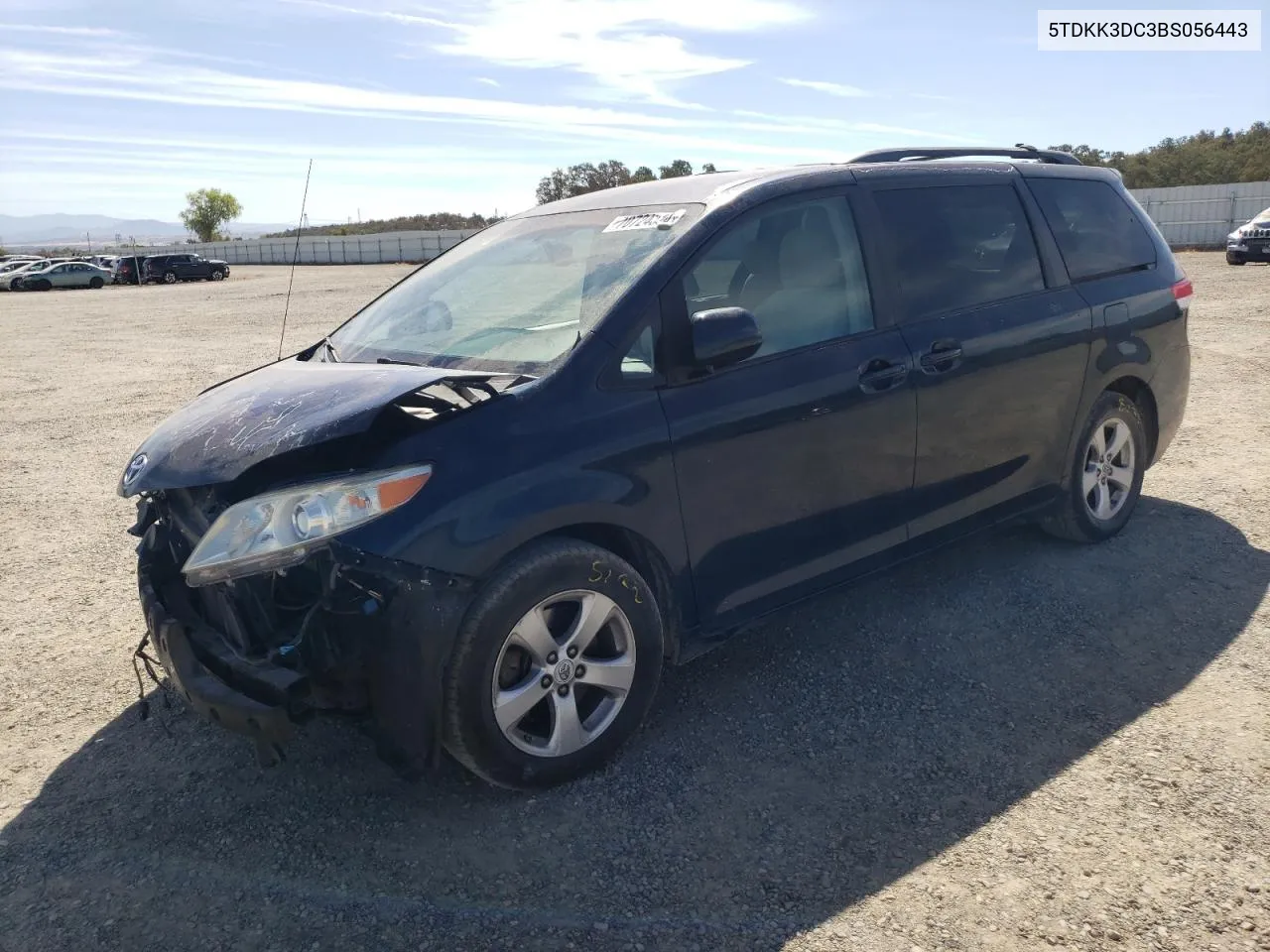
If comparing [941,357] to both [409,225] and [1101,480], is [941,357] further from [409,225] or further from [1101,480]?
[409,225]

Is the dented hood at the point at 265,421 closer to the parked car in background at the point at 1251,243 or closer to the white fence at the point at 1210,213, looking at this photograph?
the parked car in background at the point at 1251,243

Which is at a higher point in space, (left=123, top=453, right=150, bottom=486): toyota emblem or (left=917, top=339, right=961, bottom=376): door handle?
(left=917, top=339, right=961, bottom=376): door handle

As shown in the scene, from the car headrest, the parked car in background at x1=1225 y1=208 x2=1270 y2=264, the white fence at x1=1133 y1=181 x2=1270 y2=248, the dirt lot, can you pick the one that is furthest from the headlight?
the white fence at x1=1133 y1=181 x2=1270 y2=248

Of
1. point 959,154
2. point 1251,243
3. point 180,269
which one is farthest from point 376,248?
point 959,154

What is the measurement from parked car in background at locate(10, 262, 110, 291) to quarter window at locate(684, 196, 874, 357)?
46.9 m

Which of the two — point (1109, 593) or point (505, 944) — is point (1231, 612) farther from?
point (505, 944)

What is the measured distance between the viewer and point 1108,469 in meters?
5.20

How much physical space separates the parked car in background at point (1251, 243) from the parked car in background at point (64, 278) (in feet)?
140

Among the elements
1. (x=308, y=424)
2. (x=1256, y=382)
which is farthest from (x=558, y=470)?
(x=1256, y=382)

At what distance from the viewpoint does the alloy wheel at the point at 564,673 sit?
306 centimetres

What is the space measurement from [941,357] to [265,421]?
8.53 feet

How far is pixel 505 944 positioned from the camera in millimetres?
2555

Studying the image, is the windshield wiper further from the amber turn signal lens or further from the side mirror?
the side mirror

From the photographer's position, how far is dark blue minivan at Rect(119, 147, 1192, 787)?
2891mm
